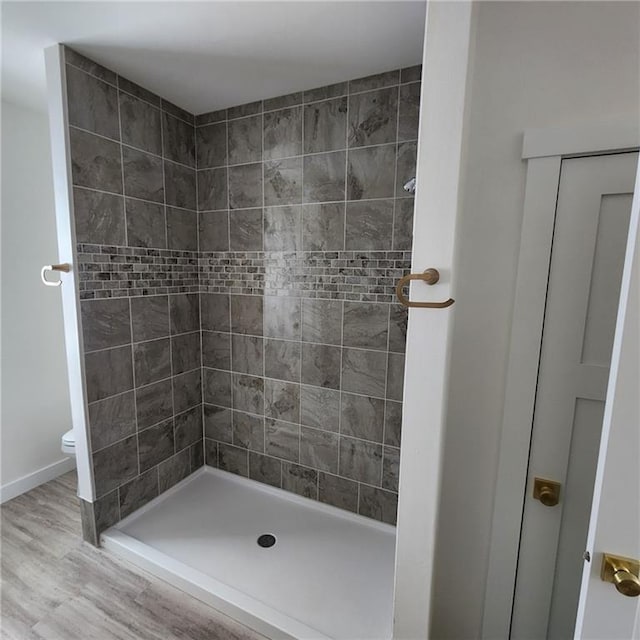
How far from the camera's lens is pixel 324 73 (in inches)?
70.1

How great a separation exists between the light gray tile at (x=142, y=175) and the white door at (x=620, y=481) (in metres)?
2.14

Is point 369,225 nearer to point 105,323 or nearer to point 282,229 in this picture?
point 282,229

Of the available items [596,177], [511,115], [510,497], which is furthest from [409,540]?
[511,115]

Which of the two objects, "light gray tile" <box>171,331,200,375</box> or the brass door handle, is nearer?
the brass door handle

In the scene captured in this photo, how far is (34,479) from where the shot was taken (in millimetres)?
2369

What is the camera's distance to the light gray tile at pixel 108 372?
1784mm

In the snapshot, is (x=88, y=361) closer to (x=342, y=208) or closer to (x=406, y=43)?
Answer: (x=342, y=208)

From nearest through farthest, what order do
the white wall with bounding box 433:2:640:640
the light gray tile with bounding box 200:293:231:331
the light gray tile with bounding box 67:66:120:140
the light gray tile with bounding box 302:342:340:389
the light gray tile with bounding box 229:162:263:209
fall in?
1. the white wall with bounding box 433:2:640:640
2. the light gray tile with bounding box 67:66:120:140
3. the light gray tile with bounding box 302:342:340:389
4. the light gray tile with bounding box 229:162:263:209
5. the light gray tile with bounding box 200:293:231:331

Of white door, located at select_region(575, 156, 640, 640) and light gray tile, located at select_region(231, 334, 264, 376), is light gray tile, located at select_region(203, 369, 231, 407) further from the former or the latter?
white door, located at select_region(575, 156, 640, 640)

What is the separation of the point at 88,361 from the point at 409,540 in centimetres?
168

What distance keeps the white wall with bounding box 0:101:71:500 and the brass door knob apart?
9.48 ft

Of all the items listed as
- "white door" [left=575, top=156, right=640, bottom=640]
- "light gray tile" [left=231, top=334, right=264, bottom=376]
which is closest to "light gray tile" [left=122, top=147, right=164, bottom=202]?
"light gray tile" [left=231, top=334, right=264, bottom=376]

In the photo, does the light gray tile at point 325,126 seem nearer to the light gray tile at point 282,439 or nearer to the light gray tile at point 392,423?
the light gray tile at point 392,423

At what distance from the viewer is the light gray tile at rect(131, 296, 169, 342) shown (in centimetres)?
201
